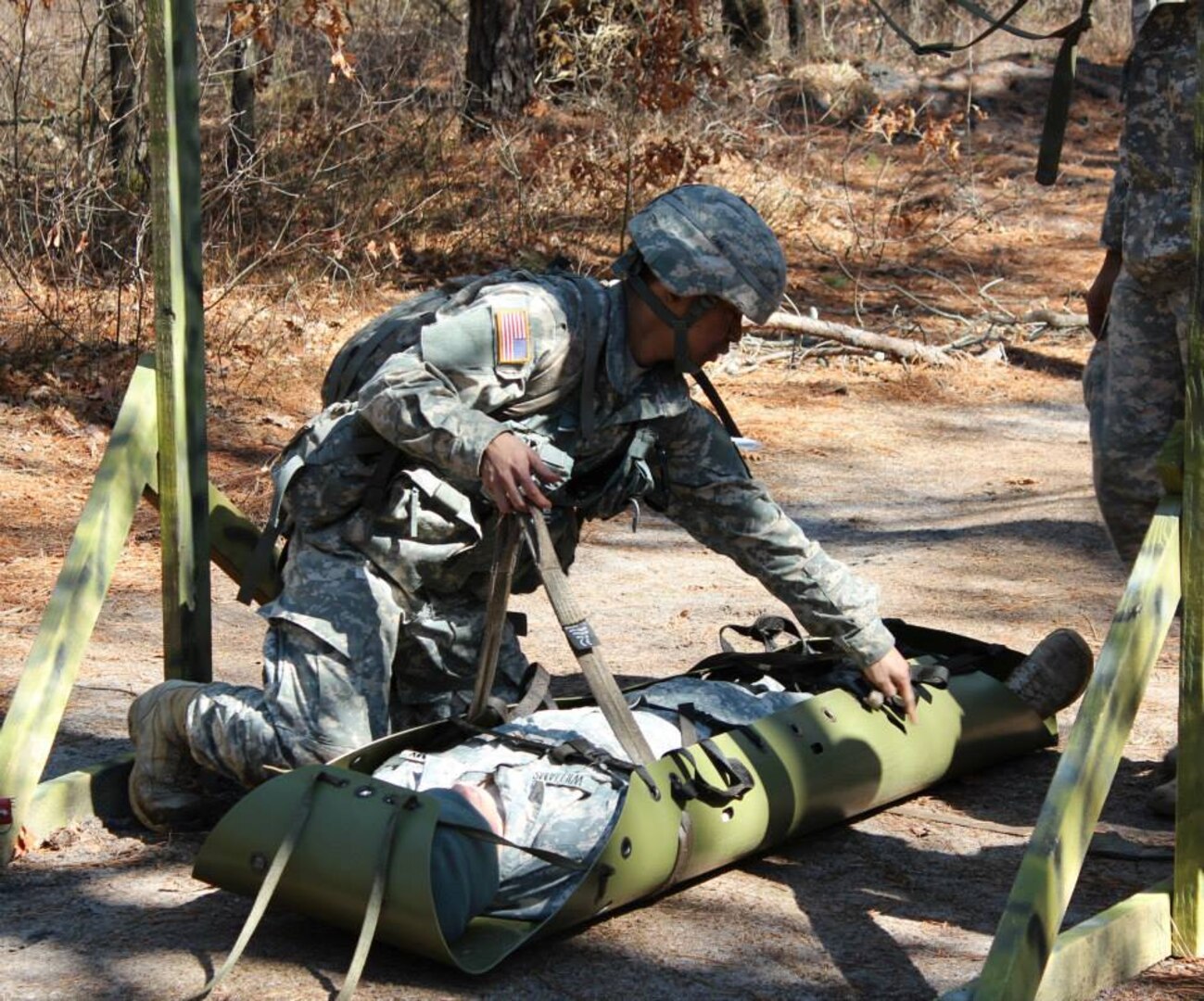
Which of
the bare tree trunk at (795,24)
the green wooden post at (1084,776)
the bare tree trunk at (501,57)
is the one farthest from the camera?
the bare tree trunk at (795,24)

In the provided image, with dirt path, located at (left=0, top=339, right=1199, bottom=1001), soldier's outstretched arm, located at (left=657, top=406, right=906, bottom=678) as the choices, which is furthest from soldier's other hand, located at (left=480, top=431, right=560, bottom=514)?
dirt path, located at (left=0, top=339, right=1199, bottom=1001)

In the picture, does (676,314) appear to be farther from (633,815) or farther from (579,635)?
(633,815)

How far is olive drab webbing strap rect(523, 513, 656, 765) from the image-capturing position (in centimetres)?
317

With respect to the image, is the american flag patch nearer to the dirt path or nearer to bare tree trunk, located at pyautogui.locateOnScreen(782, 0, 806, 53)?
the dirt path

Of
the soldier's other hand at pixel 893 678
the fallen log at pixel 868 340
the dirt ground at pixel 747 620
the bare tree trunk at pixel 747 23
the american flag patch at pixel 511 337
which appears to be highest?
the bare tree trunk at pixel 747 23

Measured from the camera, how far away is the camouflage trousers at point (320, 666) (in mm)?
3615

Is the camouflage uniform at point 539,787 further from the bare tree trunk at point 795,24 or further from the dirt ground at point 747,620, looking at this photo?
the bare tree trunk at point 795,24

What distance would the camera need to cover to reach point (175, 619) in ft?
12.7

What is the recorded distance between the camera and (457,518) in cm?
368

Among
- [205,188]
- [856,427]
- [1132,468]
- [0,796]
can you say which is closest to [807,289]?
[856,427]

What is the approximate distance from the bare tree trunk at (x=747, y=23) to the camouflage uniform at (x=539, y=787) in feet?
43.9

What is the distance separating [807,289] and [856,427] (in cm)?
288

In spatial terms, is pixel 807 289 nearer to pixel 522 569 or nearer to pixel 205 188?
pixel 205 188

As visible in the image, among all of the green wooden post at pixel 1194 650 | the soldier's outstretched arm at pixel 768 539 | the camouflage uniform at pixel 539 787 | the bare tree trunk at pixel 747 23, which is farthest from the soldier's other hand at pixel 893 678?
the bare tree trunk at pixel 747 23
